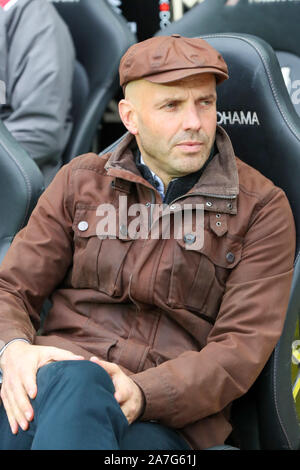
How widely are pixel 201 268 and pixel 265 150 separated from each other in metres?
0.32

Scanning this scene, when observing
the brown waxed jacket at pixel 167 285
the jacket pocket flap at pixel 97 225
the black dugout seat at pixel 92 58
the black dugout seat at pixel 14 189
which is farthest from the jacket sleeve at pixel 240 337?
the black dugout seat at pixel 92 58

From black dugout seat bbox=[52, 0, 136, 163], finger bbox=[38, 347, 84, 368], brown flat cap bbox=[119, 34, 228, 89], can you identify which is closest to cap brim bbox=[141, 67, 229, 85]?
brown flat cap bbox=[119, 34, 228, 89]

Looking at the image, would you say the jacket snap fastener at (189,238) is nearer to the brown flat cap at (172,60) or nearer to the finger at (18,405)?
the brown flat cap at (172,60)

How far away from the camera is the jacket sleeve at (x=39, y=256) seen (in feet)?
5.67

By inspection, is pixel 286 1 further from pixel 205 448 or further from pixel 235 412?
pixel 205 448

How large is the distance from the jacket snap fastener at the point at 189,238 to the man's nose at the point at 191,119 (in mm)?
206

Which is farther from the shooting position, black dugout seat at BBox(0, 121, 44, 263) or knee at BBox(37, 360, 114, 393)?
black dugout seat at BBox(0, 121, 44, 263)

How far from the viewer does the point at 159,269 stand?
64.5 inches

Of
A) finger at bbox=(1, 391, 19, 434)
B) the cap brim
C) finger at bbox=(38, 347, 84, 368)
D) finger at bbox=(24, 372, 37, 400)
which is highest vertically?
the cap brim

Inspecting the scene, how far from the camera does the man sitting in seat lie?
1.53 m

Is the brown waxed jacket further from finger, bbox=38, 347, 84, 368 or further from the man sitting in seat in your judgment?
finger, bbox=38, 347, 84, 368

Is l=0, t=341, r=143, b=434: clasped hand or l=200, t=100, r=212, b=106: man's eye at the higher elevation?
l=200, t=100, r=212, b=106: man's eye

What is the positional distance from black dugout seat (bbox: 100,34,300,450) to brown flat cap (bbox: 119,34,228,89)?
0.10 meters

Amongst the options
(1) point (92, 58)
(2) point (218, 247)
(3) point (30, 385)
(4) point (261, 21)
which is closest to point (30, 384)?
(3) point (30, 385)
